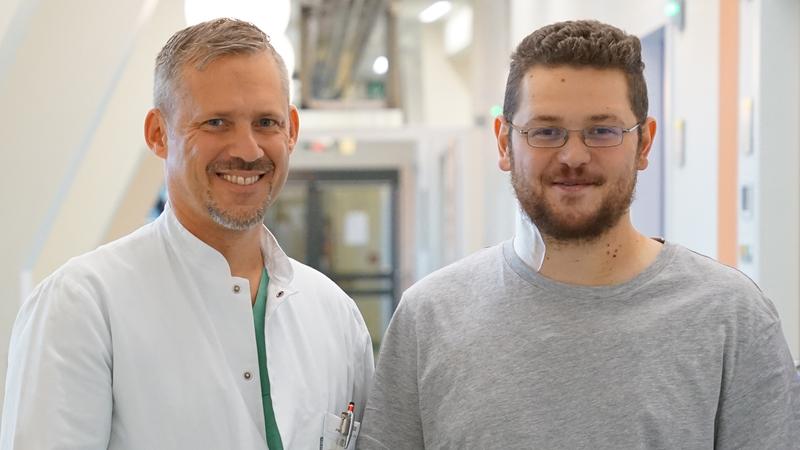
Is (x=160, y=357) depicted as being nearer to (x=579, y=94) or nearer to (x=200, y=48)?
(x=200, y=48)

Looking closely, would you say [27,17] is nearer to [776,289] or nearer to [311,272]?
[311,272]

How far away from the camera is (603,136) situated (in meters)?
1.61

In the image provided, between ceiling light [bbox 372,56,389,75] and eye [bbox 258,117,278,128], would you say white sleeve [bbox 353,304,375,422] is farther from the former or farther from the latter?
ceiling light [bbox 372,56,389,75]

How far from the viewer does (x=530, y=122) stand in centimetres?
163

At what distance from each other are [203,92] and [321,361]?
0.51 meters

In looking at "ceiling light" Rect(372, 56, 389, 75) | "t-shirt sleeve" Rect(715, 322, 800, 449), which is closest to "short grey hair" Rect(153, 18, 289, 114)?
"t-shirt sleeve" Rect(715, 322, 800, 449)

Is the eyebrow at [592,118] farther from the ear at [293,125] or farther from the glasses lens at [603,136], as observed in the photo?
the ear at [293,125]

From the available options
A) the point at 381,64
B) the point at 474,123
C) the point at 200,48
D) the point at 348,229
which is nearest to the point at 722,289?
the point at 200,48

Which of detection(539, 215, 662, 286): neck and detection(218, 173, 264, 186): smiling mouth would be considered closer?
detection(539, 215, 662, 286): neck

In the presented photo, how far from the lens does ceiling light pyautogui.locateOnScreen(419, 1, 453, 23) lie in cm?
983

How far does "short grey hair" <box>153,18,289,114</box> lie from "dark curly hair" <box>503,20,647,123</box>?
0.45m

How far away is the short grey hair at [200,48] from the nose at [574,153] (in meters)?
0.53

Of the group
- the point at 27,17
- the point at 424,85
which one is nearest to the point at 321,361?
the point at 27,17

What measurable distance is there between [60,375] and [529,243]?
0.74 meters
